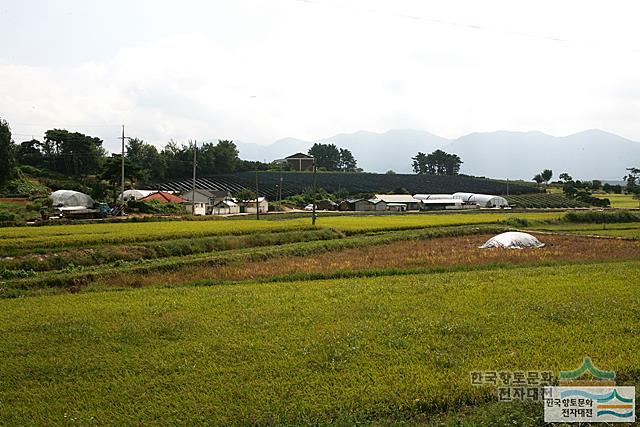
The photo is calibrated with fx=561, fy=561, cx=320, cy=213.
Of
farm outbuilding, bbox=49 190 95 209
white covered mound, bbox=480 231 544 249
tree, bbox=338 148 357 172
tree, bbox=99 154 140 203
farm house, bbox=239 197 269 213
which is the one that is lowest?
white covered mound, bbox=480 231 544 249

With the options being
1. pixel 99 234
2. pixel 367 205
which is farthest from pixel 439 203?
pixel 99 234

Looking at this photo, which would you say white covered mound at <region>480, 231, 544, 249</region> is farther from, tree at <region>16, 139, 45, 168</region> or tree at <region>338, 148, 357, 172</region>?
tree at <region>338, 148, 357, 172</region>

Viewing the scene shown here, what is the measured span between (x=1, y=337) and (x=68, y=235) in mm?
15702

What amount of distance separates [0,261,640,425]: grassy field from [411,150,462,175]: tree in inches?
4444

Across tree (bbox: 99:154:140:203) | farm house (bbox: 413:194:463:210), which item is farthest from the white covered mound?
farm house (bbox: 413:194:463:210)

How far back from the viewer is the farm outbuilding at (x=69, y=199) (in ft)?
151

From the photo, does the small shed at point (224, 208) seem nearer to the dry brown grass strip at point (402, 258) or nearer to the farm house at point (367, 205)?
the farm house at point (367, 205)

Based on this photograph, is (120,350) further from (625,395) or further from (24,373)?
(625,395)

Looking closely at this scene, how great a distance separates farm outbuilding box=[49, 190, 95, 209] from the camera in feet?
151

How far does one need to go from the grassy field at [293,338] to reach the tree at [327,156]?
4348 inches

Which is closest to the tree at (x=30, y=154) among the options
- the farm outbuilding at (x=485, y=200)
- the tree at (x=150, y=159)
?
the tree at (x=150, y=159)

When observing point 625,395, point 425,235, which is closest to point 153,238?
point 425,235

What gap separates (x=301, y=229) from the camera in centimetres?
3359

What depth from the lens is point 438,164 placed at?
125 meters
